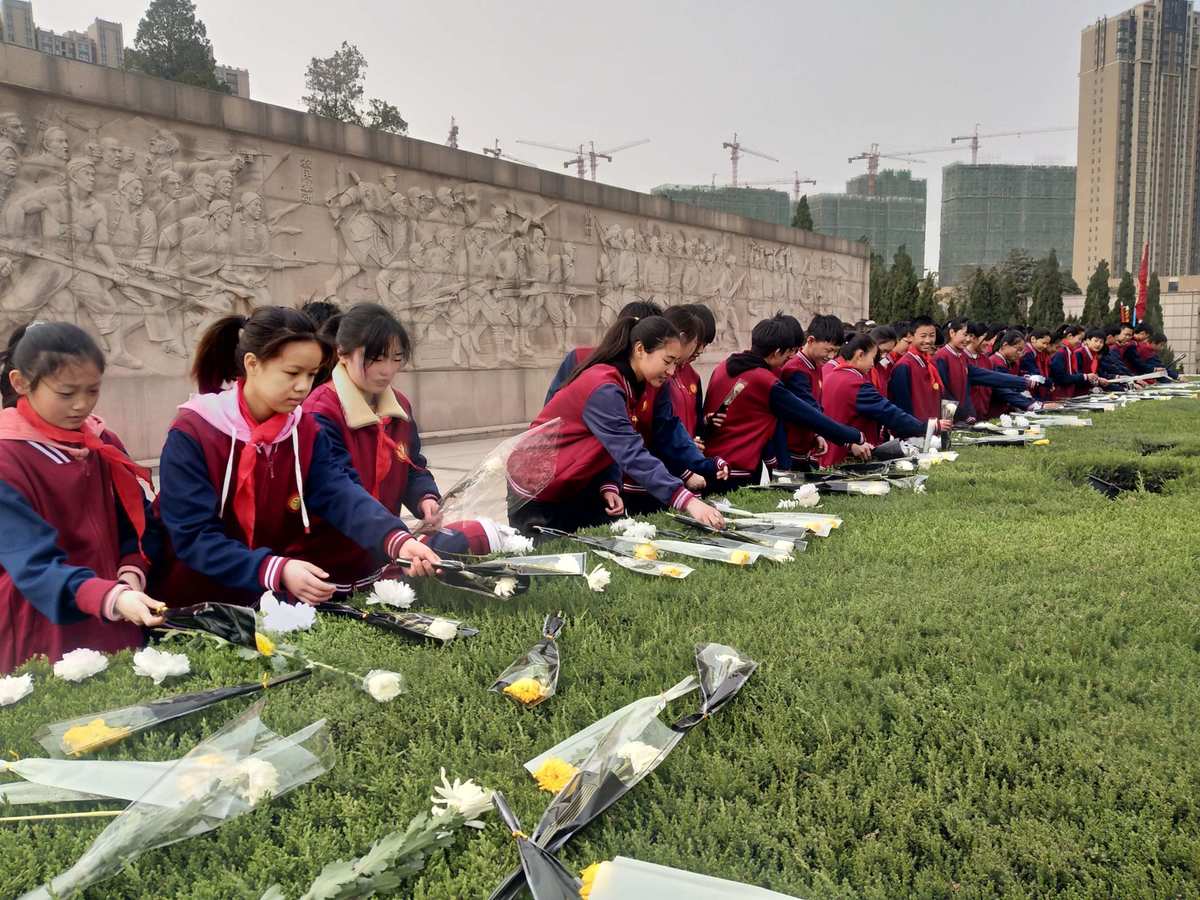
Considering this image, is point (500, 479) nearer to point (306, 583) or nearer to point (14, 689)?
point (306, 583)

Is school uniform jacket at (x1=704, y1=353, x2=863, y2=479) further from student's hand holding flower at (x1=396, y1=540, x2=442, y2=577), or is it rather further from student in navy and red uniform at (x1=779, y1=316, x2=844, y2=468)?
student's hand holding flower at (x1=396, y1=540, x2=442, y2=577)

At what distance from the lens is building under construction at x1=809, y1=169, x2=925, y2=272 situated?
64562 mm

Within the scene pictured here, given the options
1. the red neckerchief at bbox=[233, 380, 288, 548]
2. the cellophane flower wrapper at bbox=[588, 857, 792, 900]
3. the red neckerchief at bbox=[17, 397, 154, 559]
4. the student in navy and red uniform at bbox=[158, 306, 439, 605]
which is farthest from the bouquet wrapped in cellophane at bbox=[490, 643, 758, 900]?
the red neckerchief at bbox=[17, 397, 154, 559]

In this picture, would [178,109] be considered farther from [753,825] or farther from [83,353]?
[753,825]

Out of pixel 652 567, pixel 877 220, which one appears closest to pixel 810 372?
pixel 652 567

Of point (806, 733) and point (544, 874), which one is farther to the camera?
point (806, 733)

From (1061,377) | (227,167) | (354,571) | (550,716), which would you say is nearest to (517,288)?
(227,167)

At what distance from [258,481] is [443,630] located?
0.86 meters

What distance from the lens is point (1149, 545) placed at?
281 cm

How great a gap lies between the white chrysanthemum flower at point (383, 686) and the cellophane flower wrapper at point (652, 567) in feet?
3.19

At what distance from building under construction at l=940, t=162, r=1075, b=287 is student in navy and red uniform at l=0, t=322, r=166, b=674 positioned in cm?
7264

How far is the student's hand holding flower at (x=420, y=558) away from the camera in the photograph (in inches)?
83.8

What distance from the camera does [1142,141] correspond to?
52875 mm

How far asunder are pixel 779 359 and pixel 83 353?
11.2 ft
